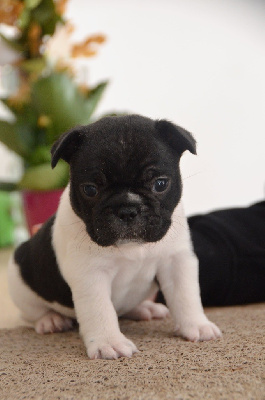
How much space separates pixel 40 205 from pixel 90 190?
7.96 ft

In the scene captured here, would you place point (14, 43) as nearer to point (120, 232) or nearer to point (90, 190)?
point (90, 190)

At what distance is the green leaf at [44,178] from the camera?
3902 millimetres

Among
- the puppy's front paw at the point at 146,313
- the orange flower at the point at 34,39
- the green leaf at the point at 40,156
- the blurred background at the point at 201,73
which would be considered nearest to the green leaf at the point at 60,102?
the green leaf at the point at 40,156

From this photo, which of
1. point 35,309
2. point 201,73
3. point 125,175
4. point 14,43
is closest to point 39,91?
point 14,43

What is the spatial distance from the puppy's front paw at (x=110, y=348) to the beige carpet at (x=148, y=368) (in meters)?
0.04

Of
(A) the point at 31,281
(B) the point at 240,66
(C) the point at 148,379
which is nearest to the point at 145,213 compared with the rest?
(C) the point at 148,379

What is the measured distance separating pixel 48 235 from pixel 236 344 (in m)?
0.86

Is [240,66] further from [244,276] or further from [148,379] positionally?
[148,379]

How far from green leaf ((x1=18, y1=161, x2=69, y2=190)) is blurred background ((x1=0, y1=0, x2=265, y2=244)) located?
162 cm

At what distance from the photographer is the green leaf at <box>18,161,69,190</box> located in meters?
3.90

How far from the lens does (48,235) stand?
2.01 meters

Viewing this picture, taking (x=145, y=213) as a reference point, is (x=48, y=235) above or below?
below

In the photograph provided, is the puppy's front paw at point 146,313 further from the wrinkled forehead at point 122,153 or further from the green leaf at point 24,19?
the green leaf at point 24,19

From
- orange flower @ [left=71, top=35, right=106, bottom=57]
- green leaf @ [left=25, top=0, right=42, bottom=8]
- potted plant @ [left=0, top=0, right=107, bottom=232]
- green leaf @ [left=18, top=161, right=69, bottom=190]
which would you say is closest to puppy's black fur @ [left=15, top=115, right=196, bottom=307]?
green leaf @ [left=18, top=161, right=69, bottom=190]
